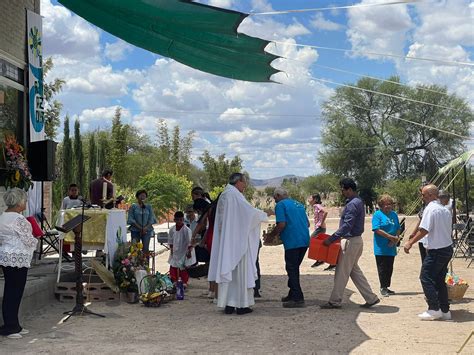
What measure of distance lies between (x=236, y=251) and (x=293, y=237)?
0.82 metres

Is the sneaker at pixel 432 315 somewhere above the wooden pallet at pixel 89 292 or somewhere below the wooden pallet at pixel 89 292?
below

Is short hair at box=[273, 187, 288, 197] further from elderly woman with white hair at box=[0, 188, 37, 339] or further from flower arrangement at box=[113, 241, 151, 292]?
elderly woman with white hair at box=[0, 188, 37, 339]

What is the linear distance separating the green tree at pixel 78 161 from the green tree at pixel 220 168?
10.3 metres

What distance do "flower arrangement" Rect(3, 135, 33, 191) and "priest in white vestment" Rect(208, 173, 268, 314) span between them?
3.82m

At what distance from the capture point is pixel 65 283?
895cm

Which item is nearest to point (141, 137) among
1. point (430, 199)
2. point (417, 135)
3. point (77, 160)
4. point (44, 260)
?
point (417, 135)

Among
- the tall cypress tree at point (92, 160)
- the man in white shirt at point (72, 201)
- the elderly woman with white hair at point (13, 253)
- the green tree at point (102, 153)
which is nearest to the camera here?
the elderly woman with white hair at point (13, 253)

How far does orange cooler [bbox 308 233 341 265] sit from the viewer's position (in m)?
8.46

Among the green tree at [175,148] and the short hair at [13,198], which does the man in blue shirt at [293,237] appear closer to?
the short hair at [13,198]

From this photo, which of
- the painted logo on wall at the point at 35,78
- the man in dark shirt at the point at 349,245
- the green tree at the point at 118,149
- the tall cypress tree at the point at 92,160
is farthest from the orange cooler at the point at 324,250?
the green tree at the point at 118,149

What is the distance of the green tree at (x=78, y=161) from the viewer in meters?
29.4

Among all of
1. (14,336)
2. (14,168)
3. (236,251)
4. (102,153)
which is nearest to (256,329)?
(236,251)

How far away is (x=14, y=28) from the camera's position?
11734 millimetres

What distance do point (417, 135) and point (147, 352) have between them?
155 feet
